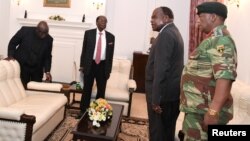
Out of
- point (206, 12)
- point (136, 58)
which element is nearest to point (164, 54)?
point (206, 12)

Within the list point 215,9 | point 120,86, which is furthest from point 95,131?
point 120,86

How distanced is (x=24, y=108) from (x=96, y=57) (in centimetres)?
137

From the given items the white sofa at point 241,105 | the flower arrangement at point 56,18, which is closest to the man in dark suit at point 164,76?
the white sofa at point 241,105

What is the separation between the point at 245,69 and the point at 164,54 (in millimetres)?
1702

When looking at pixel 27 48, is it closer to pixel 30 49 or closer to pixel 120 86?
pixel 30 49

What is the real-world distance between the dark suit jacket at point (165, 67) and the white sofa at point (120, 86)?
6.87 ft

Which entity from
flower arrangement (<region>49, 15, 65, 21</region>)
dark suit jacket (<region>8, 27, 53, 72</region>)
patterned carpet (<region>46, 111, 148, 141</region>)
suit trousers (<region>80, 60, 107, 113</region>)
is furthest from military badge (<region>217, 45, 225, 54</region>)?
flower arrangement (<region>49, 15, 65, 21</region>)

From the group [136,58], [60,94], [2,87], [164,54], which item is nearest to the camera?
[164,54]

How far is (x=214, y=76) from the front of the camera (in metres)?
1.60

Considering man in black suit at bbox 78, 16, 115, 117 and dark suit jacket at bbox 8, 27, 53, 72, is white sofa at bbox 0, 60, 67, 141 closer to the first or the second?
dark suit jacket at bbox 8, 27, 53, 72

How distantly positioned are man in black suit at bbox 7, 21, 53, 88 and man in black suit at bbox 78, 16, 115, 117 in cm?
60

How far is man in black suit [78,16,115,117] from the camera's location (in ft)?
13.6

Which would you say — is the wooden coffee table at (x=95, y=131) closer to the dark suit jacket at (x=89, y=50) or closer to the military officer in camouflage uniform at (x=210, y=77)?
the military officer in camouflage uniform at (x=210, y=77)

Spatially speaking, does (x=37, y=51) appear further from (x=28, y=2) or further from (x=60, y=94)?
(x=28, y=2)
